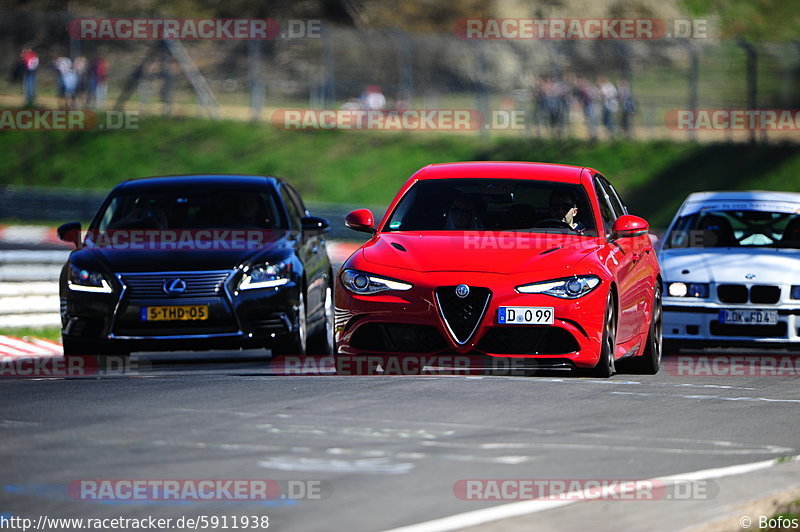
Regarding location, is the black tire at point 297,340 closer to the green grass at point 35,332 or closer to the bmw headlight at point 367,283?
the bmw headlight at point 367,283

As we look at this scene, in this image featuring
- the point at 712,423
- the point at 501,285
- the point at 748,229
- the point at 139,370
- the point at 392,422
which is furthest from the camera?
the point at 748,229

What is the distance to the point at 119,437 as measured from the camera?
8.05 m

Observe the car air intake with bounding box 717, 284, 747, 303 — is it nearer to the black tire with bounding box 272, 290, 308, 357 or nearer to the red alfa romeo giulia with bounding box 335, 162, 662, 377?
the red alfa romeo giulia with bounding box 335, 162, 662, 377

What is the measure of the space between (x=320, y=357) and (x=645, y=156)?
28.7 meters

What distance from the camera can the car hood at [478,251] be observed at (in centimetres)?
1089

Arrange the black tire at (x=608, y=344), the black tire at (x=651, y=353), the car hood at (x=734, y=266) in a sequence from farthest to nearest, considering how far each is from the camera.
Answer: the car hood at (x=734, y=266) < the black tire at (x=651, y=353) < the black tire at (x=608, y=344)

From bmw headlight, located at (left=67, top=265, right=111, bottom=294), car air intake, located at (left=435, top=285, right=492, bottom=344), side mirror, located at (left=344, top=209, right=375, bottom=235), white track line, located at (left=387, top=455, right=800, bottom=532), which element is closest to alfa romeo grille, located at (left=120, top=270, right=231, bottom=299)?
bmw headlight, located at (left=67, top=265, right=111, bottom=294)

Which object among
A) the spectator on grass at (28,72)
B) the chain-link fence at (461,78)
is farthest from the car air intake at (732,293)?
the spectator on grass at (28,72)

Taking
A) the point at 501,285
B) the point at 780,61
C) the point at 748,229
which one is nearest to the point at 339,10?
the point at 780,61

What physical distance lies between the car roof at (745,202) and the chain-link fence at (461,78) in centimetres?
2032

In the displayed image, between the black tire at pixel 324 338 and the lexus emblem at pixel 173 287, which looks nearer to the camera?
the lexus emblem at pixel 173 287

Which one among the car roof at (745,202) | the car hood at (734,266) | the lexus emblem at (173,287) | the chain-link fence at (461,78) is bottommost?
the lexus emblem at (173,287)

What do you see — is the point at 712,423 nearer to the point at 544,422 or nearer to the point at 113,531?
the point at 544,422

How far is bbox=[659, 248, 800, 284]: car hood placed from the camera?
1427 centimetres
